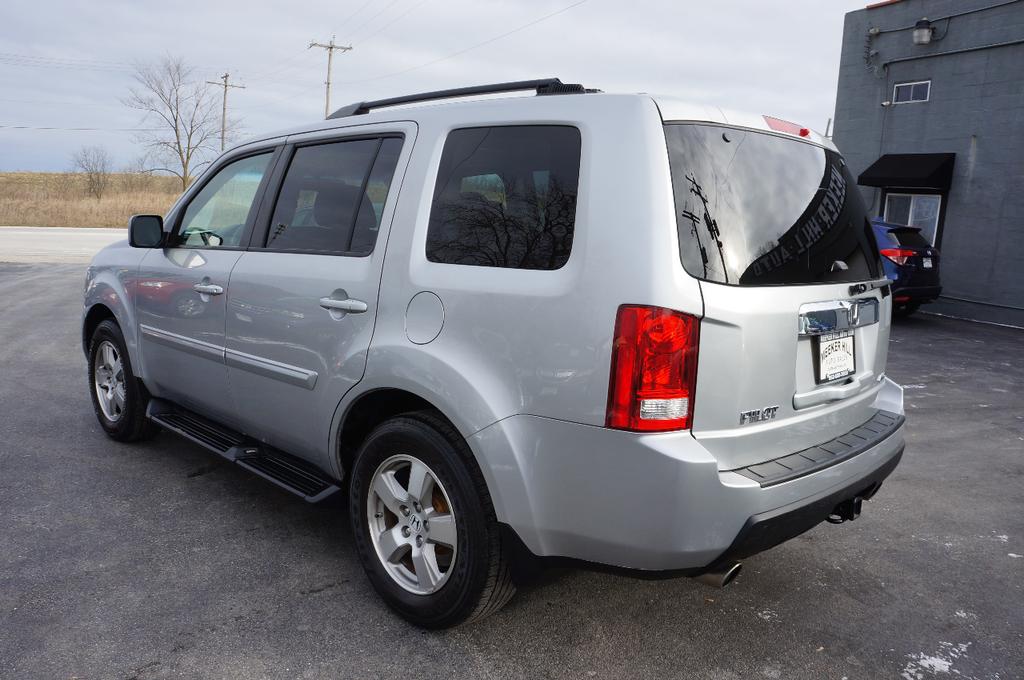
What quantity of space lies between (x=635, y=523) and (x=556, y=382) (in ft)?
1.58

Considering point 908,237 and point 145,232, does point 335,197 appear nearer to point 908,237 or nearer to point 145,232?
point 145,232

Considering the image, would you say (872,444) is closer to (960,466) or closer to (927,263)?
(960,466)

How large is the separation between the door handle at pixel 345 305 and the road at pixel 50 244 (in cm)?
1340

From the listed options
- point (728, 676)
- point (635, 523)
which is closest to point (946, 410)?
point (728, 676)

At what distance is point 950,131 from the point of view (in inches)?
587

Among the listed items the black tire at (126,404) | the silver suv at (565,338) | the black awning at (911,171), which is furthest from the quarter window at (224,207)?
the black awning at (911,171)

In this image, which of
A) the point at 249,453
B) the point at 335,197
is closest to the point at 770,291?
the point at 335,197

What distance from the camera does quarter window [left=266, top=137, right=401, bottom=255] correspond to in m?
3.25

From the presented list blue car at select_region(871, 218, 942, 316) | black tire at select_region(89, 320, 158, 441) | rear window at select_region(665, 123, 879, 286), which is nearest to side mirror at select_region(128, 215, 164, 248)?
black tire at select_region(89, 320, 158, 441)

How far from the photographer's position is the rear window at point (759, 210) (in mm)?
2477

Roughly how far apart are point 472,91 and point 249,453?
200 cm

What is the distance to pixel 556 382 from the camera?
2465 millimetres

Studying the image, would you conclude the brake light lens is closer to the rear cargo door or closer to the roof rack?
the rear cargo door

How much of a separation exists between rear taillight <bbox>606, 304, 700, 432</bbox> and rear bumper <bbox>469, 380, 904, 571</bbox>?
58mm
